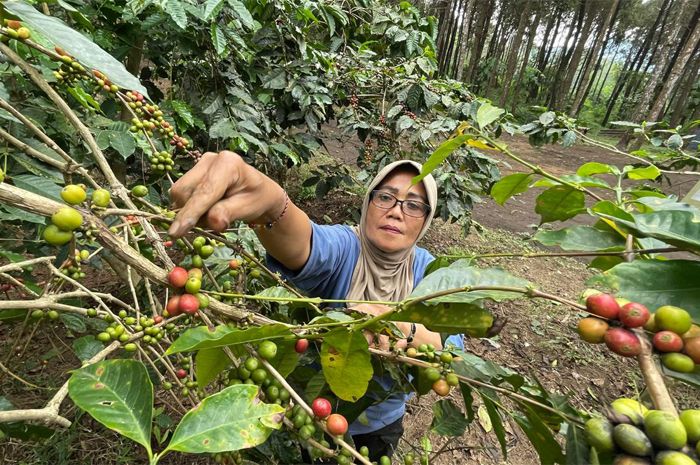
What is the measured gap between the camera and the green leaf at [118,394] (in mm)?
548

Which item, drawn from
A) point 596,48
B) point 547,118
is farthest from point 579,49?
point 547,118

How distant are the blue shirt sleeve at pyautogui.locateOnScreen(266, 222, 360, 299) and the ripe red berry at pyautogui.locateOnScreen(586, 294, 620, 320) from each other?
1152 millimetres

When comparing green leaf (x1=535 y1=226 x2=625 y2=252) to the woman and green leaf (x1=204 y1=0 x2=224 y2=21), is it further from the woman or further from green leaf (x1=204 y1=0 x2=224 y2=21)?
green leaf (x1=204 y1=0 x2=224 y2=21)

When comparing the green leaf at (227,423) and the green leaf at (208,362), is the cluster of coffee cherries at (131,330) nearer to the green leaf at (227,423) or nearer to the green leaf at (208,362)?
the green leaf at (208,362)

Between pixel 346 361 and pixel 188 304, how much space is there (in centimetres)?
29

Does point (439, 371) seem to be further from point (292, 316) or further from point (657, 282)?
point (292, 316)

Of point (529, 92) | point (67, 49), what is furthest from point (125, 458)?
point (529, 92)

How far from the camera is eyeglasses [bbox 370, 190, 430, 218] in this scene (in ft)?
5.85

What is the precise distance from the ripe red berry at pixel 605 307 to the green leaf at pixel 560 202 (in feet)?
1.13

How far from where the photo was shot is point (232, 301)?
0.88 m

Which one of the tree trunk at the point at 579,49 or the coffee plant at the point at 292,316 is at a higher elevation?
the tree trunk at the point at 579,49

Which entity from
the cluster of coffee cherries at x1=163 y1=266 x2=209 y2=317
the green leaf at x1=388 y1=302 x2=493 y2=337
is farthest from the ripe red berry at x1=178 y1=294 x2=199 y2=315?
the green leaf at x1=388 y1=302 x2=493 y2=337

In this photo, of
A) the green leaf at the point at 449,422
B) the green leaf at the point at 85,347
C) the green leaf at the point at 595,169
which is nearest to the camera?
the green leaf at the point at 595,169

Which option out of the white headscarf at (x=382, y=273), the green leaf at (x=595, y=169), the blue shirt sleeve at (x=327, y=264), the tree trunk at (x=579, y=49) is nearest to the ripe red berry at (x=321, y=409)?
the green leaf at (x=595, y=169)
